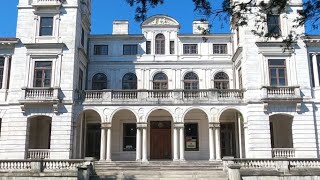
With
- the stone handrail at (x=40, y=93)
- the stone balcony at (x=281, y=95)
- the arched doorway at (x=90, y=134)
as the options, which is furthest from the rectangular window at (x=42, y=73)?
the stone balcony at (x=281, y=95)

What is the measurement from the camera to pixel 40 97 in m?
26.7

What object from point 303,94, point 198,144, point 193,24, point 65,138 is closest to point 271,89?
point 303,94

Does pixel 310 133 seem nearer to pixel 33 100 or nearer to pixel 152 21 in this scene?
pixel 152 21

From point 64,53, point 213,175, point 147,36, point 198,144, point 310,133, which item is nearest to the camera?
point 213,175

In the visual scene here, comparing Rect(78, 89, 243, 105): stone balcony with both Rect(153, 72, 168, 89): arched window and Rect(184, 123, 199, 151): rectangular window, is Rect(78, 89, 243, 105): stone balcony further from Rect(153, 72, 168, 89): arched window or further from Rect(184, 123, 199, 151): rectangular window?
Rect(184, 123, 199, 151): rectangular window

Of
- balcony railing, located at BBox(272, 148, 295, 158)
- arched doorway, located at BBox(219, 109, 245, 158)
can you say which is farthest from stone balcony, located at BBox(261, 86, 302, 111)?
arched doorway, located at BBox(219, 109, 245, 158)

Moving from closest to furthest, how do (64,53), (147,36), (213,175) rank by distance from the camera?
(213,175) → (64,53) → (147,36)

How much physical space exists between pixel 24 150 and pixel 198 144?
13.1 metres

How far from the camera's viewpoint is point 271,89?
87.0 ft

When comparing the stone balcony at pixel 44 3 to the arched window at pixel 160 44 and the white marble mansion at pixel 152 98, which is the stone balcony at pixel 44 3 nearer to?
the white marble mansion at pixel 152 98

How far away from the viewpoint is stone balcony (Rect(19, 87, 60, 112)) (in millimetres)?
26469

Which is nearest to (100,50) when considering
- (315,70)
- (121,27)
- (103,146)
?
(121,27)

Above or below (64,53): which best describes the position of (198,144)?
below

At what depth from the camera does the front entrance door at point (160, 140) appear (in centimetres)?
3059
